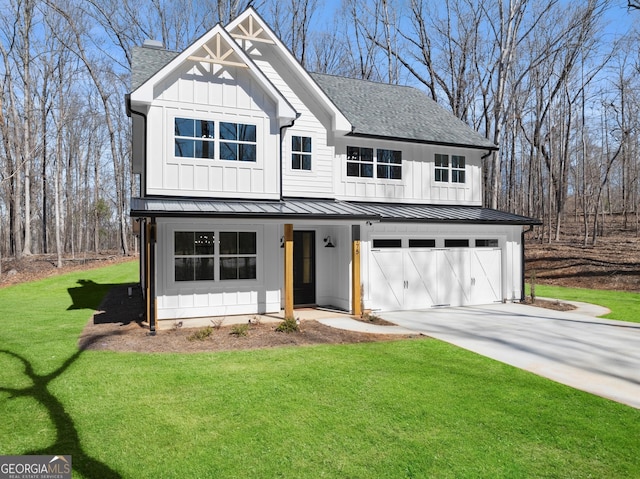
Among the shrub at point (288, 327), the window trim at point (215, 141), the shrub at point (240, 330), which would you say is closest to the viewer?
the shrub at point (240, 330)

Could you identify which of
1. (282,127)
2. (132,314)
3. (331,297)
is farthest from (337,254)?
(132,314)

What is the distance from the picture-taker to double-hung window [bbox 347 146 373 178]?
47.3 feet

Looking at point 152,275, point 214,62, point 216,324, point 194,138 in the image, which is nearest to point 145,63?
point 214,62

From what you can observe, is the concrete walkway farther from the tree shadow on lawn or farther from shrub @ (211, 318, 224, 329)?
the tree shadow on lawn

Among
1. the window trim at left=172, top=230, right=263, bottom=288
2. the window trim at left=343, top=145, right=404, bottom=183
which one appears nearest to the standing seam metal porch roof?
the window trim at left=172, top=230, right=263, bottom=288

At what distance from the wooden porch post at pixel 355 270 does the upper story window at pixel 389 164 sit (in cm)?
358

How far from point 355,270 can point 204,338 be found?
4670 mm

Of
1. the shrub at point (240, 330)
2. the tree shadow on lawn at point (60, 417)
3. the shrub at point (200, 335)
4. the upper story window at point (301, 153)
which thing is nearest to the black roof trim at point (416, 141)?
the upper story window at point (301, 153)

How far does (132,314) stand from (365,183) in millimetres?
8275

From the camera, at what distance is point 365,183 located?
14.6m

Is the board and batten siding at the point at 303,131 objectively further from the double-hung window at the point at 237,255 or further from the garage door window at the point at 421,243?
the garage door window at the point at 421,243

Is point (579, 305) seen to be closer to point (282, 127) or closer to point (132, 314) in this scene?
point (282, 127)

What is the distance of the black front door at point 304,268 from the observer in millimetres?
13477

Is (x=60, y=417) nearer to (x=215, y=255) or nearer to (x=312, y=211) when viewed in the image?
(x=215, y=255)
